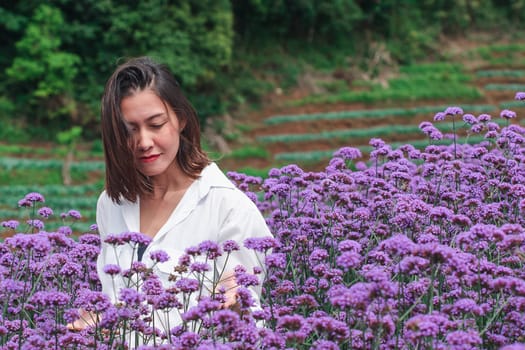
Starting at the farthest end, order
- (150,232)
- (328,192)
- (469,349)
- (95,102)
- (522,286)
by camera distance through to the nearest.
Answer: (95,102) < (328,192) < (150,232) < (522,286) < (469,349)

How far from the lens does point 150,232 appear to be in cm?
340

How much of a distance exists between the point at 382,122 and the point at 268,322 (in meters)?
11.7

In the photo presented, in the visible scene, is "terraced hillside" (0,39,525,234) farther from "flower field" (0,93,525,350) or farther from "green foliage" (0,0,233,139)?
"flower field" (0,93,525,350)

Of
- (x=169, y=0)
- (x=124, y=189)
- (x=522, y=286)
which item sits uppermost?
(x=169, y=0)

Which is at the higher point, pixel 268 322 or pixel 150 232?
pixel 150 232

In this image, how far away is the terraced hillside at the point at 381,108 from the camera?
13.2 meters

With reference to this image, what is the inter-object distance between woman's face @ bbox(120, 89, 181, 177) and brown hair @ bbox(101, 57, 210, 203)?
3cm

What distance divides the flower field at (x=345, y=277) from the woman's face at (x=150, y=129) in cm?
44

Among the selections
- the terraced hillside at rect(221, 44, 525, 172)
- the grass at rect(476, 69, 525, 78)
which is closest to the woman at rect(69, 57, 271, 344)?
the terraced hillside at rect(221, 44, 525, 172)

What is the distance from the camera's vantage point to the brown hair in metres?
3.22

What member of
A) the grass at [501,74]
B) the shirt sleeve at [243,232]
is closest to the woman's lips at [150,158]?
the shirt sleeve at [243,232]

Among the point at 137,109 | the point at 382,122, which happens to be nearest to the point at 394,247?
the point at 137,109

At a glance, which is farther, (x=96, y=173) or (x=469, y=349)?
(x=96, y=173)

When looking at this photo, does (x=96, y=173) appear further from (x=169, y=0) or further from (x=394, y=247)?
(x=394, y=247)
